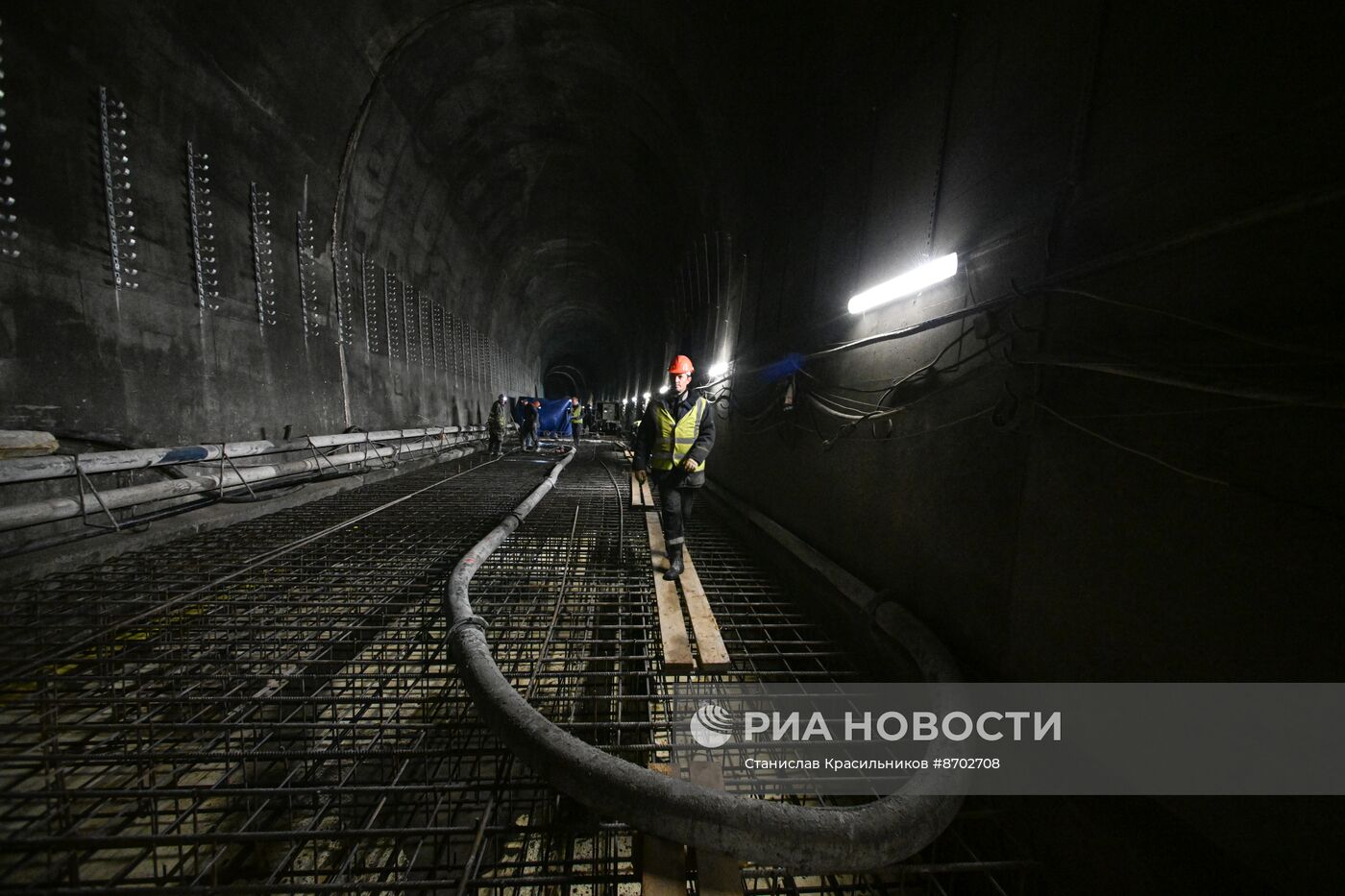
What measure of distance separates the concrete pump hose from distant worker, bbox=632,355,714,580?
2.51 m

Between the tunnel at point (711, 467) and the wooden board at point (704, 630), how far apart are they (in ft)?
0.11

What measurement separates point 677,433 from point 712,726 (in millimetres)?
2451

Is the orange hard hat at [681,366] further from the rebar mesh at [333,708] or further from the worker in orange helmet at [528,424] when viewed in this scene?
the worker in orange helmet at [528,424]

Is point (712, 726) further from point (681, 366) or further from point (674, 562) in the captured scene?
point (681, 366)

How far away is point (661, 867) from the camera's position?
Answer: 160 centimetres

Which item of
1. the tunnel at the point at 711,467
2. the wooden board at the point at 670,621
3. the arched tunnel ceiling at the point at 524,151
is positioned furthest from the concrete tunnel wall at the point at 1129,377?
the arched tunnel ceiling at the point at 524,151

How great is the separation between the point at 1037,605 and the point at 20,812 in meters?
4.76

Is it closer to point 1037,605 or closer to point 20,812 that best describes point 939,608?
point 1037,605

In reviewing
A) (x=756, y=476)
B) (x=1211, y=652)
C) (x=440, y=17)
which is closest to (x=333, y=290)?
(x=440, y=17)

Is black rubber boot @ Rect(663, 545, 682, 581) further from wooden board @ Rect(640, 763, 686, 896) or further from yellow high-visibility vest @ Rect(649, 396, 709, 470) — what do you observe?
wooden board @ Rect(640, 763, 686, 896)

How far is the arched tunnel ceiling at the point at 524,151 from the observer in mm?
8227

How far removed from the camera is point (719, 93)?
270 inches

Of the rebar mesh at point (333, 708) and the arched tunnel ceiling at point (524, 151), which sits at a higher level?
the arched tunnel ceiling at point (524, 151)

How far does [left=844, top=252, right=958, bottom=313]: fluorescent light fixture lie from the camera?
9.18ft
